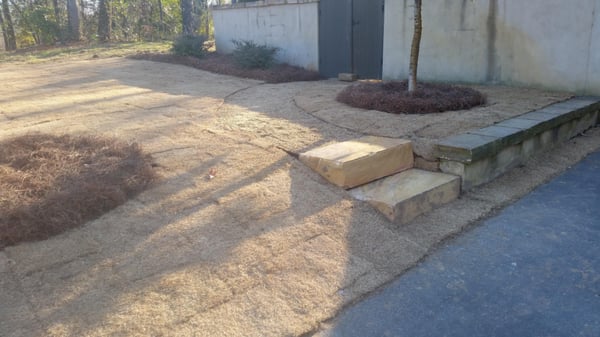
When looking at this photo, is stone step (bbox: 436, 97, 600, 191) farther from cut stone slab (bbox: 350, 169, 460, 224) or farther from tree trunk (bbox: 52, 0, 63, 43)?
tree trunk (bbox: 52, 0, 63, 43)

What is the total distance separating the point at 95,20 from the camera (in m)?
16.9

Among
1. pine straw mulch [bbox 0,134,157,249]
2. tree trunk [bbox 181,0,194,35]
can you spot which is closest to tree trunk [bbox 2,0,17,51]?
tree trunk [bbox 181,0,194,35]

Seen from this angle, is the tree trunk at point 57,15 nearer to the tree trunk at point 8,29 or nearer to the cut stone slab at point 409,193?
the tree trunk at point 8,29

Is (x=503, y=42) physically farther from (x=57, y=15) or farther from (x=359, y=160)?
(x=57, y=15)

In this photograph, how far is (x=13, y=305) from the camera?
2.15m

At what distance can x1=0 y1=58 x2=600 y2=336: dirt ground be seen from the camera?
2221 millimetres

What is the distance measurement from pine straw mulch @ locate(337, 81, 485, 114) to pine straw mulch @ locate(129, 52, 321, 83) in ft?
9.08

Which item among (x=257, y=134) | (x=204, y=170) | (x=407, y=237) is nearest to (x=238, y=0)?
(x=257, y=134)

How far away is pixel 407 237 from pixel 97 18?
16974 millimetres

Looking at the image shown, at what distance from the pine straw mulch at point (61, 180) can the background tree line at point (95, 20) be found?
12593 millimetres

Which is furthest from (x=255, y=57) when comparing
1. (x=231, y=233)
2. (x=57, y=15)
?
(x=57, y=15)

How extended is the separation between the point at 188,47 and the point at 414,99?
7256 mm

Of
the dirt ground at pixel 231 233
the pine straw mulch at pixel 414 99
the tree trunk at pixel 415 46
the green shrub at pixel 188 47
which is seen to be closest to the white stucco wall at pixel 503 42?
the dirt ground at pixel 231 233

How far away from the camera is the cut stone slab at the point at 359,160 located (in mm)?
3453
